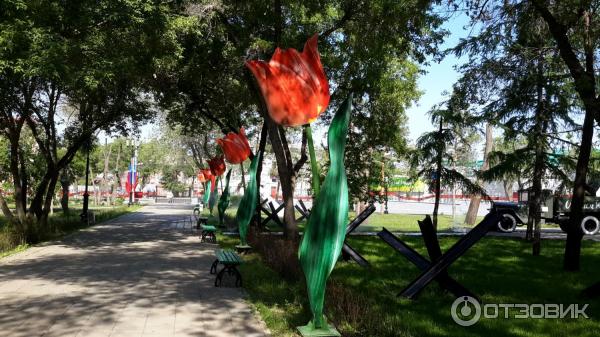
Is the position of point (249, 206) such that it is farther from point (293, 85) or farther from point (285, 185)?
point (293, 85)

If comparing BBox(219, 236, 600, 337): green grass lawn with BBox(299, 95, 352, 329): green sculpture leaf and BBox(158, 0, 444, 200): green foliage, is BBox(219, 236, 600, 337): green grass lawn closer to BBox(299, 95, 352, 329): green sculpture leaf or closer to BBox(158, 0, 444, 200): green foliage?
BBox(299, 95, 352, 329): green sculpture leaf

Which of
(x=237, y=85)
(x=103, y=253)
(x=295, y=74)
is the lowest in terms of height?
(x=103, y=253)

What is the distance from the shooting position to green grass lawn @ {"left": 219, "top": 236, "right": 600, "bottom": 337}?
5992 millimetres

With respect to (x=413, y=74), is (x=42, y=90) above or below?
below

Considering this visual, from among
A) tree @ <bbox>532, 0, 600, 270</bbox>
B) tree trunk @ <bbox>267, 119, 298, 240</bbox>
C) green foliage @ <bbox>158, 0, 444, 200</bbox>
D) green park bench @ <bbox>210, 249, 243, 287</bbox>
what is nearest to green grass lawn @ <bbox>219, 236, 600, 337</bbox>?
green park bench @ <bbox>210, 249, 243, 287</bbox>

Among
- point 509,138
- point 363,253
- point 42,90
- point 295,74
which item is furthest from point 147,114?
point 295,74

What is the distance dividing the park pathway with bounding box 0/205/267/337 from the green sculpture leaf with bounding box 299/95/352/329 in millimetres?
1314

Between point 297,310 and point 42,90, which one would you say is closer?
point 297,310

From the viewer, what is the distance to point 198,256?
1262 centimetres

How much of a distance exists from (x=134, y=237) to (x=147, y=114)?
4976mm

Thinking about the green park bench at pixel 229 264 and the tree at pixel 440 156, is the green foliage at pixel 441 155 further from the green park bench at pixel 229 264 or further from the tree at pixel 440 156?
the green park bench at pixel 229 264

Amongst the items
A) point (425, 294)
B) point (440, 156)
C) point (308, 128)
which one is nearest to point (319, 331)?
point (308, 128)

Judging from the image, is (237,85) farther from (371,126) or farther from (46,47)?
(46,47)

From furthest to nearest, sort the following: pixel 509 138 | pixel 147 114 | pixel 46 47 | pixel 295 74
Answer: pixel 147 114, pixel 509 138, pixel 46 47, pixel 295 74
